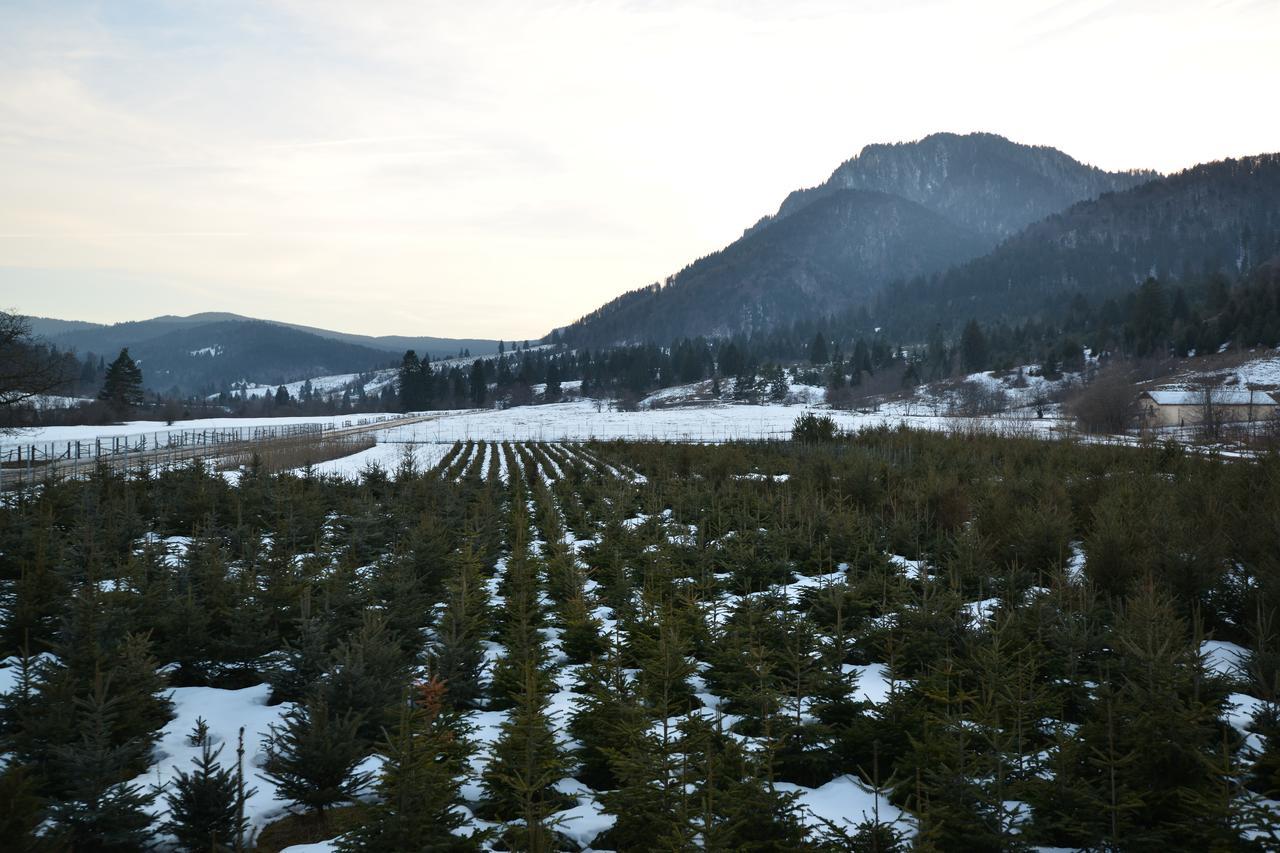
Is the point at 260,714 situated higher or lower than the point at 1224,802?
lower

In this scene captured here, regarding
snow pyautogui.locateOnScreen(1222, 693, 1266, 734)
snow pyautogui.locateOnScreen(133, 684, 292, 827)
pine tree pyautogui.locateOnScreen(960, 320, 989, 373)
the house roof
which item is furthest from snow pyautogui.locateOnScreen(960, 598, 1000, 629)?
pine tree pyautogui.locateOnScreen(960, 320, 989, 373)

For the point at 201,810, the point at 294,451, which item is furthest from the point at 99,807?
the point at 294,451

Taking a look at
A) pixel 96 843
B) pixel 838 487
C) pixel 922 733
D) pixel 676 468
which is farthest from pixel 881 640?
pixel 676 468

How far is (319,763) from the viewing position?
6.24 metres

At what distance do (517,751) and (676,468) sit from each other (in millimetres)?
26923

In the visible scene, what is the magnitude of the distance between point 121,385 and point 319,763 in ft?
401

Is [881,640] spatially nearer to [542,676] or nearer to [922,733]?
[922,733]

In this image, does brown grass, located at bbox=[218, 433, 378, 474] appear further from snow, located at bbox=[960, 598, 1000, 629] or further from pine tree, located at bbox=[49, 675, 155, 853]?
pine tree, located at bbox=[49, 675, 155, 853]

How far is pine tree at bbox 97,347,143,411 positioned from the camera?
103m

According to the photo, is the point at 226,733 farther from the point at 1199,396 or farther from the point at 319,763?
the point at 1199,396

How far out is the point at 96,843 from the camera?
553 cm

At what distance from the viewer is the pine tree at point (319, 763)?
245 inches

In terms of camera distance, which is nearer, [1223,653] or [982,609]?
[1223,653]

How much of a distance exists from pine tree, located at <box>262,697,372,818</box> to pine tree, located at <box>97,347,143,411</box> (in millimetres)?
115932
